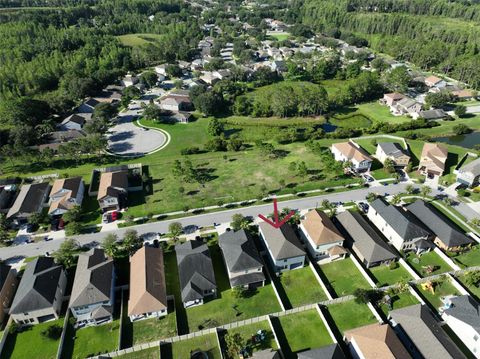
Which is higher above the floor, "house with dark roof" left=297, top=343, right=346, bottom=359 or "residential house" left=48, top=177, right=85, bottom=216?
"house with dark roof" left=297, top=343, right=346, bottom=359

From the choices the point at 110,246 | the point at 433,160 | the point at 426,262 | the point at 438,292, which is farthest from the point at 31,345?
the point at 433,160

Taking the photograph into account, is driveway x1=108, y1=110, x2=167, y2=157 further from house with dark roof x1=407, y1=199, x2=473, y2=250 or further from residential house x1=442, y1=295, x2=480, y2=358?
residential house x1=442, y1=295, x2=480, y2=358

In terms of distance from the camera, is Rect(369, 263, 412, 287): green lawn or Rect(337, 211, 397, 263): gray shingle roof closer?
Rect(369, 263, 412, 287): green lawn

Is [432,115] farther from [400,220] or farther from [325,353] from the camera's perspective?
[325,353]

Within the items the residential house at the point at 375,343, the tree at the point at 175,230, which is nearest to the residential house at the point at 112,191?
the tree at the point at 175,230

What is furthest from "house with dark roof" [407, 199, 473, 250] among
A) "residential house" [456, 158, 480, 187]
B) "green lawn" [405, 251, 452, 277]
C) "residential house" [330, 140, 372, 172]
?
"residential house" [330, 140, 372, 172]

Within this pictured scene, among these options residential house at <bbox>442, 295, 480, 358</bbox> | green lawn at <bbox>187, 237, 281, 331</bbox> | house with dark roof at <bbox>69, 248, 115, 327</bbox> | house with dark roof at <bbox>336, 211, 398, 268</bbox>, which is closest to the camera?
residential house at <bbox>442, 295, 480, 358</bbox>

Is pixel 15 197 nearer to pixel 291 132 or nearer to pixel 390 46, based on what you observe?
pixel 291 132

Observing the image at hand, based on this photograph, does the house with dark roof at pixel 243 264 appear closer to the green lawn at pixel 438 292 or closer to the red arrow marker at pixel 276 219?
the red arrow marker at pixel 276 219
